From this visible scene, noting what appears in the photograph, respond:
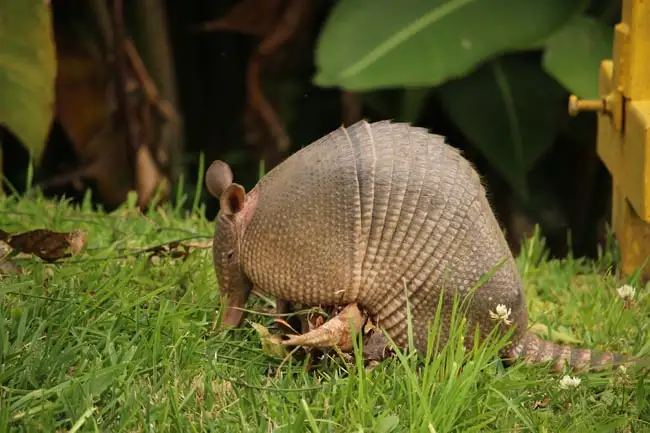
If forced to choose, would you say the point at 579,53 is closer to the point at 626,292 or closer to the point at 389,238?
the point at 626,292

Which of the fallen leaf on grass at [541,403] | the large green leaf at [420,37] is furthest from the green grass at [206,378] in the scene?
the large green leaf at [420,37]

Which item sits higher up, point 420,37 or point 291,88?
point 420,37

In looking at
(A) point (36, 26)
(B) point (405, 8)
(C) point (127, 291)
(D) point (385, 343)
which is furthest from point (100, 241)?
(B) point (405, 8)

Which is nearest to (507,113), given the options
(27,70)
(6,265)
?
(27,70)

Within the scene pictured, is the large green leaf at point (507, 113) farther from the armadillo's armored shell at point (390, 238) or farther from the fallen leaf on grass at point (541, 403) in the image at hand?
the fallen leaf on grass at point (541, 403)

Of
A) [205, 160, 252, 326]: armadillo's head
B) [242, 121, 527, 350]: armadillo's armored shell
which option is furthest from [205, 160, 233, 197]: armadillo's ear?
[242, 121, 527, 350]: armadillo's armored shell
